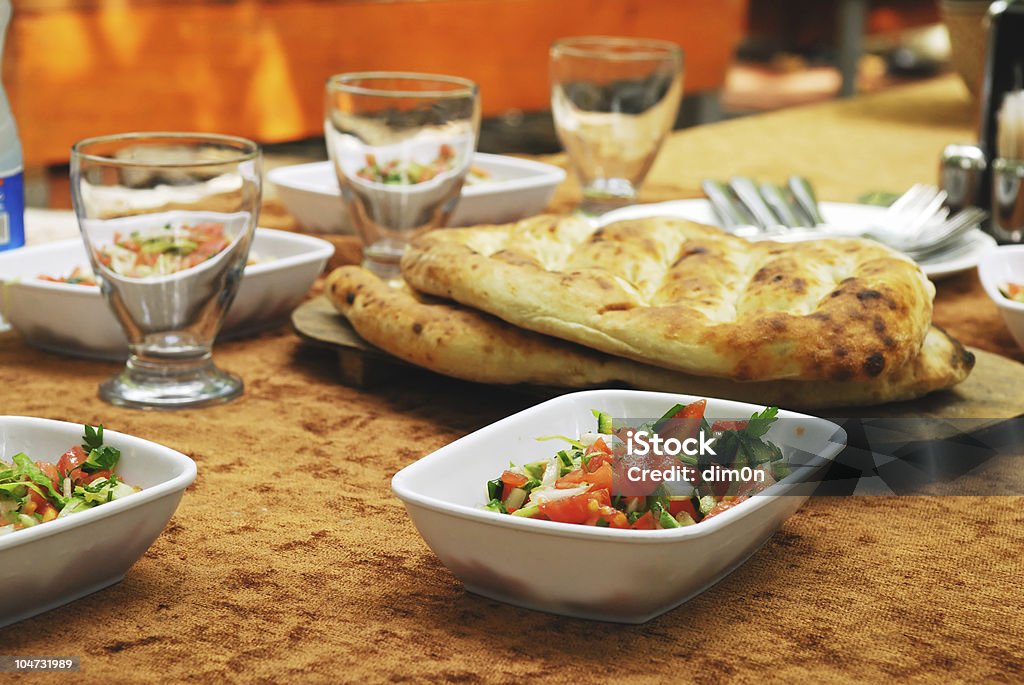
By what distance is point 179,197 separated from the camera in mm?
1131

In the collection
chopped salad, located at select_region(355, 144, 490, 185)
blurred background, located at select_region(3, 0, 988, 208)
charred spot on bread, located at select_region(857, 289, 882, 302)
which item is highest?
chopped salad, located at select_region(355, 144, 490, 185)

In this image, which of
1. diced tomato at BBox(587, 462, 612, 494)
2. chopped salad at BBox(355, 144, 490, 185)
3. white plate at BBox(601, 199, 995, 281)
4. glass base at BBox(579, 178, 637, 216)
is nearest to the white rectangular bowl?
chopped salad at BBox(355, 144, 490, 185)

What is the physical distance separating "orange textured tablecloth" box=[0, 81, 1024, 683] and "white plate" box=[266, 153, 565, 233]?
0.61 metres

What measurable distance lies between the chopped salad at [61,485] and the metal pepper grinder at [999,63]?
1470 millimetres

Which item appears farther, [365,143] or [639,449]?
[365,143]

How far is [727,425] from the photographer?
876 millimetres

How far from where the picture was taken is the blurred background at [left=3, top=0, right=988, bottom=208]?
3.38 m

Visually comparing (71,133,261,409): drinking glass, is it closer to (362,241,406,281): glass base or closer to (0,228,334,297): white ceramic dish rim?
(0,228,334,297): white ceramic dish rim

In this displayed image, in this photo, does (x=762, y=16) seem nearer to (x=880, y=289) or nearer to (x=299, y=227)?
(x=299, y=227)

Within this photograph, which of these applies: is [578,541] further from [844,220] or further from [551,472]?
[844,220]

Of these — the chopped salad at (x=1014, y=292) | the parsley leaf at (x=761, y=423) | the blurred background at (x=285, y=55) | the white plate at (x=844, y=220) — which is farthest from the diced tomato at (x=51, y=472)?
the blurred background at (x=285, y=55)

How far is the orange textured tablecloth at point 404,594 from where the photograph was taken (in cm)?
75

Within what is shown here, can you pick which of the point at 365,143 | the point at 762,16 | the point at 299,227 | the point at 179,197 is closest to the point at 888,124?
the point at 299,227

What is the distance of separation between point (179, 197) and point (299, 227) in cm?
81
